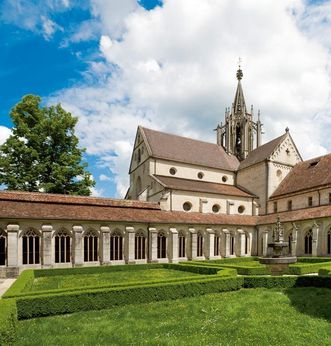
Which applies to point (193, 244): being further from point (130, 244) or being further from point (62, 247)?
point (62, 247)

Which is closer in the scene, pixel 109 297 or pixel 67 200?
pixel 109 297

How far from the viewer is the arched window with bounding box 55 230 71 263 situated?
26.8 m

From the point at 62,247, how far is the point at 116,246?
4946 mm

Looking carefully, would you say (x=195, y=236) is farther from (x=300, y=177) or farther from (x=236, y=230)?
(x=300, y=177)

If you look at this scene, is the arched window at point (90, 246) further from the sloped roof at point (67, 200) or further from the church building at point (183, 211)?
the sloped roof at point (67, 200)

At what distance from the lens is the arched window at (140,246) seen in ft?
99.2

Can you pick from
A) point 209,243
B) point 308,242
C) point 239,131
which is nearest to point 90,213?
point 209,243

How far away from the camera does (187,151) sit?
43.6m

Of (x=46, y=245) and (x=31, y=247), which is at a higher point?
(x=46, y=245)

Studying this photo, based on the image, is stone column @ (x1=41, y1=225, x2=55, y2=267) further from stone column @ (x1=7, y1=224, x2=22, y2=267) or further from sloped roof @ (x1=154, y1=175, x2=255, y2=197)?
sloped roof @ (x1=154, y1=175, x2=255, y2=197)

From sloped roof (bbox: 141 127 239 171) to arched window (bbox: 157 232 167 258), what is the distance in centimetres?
1138

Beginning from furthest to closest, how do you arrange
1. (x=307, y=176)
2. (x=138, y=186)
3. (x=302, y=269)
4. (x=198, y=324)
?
(x=138, y=186) < (x=307, y=176) < (x=302, y=269) < (x=198, y=324)

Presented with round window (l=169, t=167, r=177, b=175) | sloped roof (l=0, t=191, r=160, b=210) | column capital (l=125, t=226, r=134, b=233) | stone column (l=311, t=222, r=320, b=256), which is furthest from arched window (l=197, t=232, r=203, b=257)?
stone column (l=311, t=222, r=320, b=256)

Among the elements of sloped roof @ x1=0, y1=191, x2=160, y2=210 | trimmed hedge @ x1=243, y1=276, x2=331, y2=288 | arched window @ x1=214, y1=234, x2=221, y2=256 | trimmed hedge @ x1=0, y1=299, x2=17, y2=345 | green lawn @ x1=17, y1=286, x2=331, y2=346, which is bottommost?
arched window @ x1=214, y1=234, x2=221, y2=256
